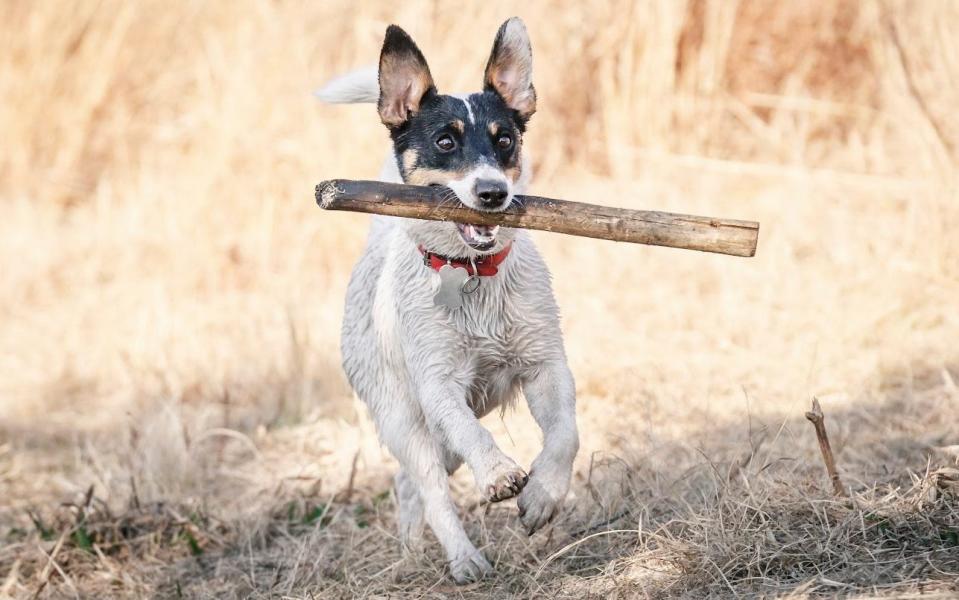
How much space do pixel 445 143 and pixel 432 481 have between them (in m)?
1.14

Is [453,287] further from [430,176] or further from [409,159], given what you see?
[409,159]

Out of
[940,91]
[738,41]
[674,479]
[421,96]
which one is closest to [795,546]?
[674,479]

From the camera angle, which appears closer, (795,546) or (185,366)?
(795,546)

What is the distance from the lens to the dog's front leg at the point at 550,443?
11.9 ft

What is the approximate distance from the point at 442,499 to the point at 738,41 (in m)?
6.54

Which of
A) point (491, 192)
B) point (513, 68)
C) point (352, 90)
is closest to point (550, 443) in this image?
point (491, 192)

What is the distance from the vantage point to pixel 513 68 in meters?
4.23

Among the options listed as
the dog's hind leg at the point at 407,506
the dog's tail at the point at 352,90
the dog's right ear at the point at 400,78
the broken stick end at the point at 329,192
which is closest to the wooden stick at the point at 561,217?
the broken stick end at the point at 329,192

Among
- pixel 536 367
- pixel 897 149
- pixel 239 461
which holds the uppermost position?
pixel 897 149

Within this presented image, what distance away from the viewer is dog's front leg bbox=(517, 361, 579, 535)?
3.62 metres

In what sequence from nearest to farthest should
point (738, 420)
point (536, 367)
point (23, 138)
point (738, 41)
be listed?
point (536, 367)
point (738, 420)
point (738, 41)
point (23, 138)

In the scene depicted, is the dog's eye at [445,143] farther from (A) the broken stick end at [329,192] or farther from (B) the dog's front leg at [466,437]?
(B) the dog's front leg at [466,437]

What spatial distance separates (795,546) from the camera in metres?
3.36

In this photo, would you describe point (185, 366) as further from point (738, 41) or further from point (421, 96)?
point (738, 41)
